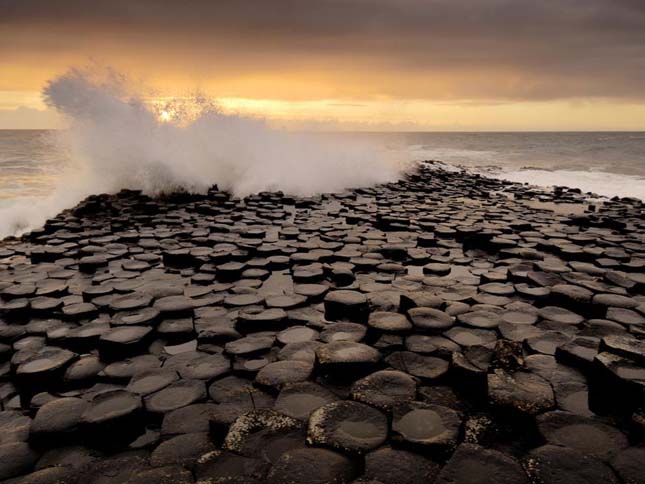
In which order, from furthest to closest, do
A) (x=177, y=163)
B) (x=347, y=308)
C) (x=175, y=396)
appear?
(x=177, y=163), (x=347, y=308), (x=175, y=396)

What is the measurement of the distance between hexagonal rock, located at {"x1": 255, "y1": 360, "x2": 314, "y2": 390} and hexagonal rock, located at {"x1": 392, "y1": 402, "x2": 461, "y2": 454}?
629mm

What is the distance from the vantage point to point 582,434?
2.00 m

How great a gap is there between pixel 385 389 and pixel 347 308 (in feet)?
4.01

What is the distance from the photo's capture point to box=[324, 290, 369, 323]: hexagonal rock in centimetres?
348

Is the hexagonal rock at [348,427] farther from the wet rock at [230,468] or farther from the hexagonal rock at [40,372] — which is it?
the hexagonal rock at [40,372]

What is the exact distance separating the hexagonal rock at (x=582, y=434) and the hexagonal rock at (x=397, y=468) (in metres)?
0.64

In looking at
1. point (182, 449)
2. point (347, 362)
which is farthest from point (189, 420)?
point (347, 362)

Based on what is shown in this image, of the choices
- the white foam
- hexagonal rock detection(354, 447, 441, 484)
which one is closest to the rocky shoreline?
hexagonal rock detection(354, 447, 441, 484)

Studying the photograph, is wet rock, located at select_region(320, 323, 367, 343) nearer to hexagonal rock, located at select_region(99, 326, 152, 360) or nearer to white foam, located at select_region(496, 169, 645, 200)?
hexagonal rock, located at select_region(99, 326, 152, 360)

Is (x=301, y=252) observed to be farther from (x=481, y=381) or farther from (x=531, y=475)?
(x=531, y=475)

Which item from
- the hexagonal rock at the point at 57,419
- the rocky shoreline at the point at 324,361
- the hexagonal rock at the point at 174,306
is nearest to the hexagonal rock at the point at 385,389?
the rocky shoreline at the point at 324,361

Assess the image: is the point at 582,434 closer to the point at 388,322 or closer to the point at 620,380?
the point at 620,380

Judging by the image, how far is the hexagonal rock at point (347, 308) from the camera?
348cm

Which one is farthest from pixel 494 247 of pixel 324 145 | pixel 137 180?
pixel 324 145
